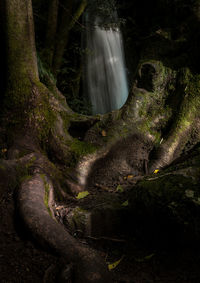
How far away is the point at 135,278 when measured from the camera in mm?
1886

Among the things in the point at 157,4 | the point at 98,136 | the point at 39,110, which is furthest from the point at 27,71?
the point at 157,4

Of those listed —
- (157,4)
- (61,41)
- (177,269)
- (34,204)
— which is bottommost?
(177,269)

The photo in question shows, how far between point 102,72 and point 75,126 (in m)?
5.37

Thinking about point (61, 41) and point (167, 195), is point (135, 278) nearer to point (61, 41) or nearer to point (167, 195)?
point (167, 195)

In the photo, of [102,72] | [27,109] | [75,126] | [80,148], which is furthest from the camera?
[102,72]

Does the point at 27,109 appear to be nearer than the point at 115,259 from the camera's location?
No

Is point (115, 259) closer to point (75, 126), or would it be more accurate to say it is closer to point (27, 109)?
point (75, 126)

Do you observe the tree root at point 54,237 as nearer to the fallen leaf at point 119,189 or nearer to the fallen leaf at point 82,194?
the fallen leaf at point 82,194

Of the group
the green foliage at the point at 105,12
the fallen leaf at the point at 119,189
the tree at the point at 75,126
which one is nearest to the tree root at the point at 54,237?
the tree at the point at 75,126

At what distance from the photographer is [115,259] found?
219cm

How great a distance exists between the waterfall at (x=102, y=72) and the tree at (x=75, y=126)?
3.73 meters

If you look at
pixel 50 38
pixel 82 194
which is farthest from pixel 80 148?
pixel 50 38

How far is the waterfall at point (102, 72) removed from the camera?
839 cm

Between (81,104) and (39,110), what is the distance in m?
4.84
